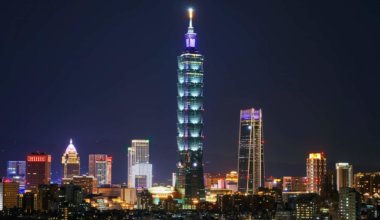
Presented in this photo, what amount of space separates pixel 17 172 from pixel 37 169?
119 inches

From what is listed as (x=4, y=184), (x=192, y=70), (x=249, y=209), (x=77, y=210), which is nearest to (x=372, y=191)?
(x=249, y=209)

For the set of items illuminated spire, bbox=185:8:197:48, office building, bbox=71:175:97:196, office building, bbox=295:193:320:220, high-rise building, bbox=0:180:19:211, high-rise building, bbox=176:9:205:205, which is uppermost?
illuminated spire, bbox=185:8:197:48

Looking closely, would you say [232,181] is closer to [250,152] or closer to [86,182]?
[250,152]

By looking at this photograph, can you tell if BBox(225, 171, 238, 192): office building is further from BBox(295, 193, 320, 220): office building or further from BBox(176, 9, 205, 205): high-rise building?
BBox(295, 193, 320, 220): office building

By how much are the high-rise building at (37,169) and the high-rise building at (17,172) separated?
3.12ft

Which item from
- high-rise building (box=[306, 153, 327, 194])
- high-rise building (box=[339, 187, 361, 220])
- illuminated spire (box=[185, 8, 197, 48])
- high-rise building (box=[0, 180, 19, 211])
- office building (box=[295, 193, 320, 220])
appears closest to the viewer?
high-rise building (box=[339, 187, 361, 220])

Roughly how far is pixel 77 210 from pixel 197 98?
601 inches

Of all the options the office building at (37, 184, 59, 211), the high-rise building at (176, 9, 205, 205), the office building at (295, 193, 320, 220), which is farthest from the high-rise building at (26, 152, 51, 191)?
the office building at (295, 193, 320, 220)

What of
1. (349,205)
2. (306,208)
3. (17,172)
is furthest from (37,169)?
(349,205)

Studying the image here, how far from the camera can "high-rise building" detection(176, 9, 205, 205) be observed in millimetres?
92250

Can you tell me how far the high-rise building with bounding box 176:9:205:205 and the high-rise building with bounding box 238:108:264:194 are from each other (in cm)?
1571

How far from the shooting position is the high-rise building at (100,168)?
128750 millimetres

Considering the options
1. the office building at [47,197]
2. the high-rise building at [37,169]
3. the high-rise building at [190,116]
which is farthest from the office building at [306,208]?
the high-rise building at [37,169]

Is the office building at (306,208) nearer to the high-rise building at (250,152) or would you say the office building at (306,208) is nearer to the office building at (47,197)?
the office building at (47,197)
